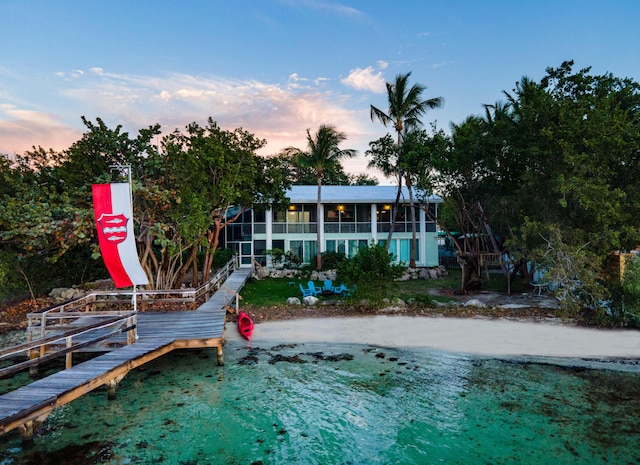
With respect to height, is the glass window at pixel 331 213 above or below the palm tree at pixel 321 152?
below

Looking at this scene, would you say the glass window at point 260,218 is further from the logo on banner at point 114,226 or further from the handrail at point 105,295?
the logo on banner at point 114,226

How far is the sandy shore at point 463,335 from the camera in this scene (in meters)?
10.3

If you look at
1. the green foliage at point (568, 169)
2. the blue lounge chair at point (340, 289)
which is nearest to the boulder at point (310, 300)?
the blue lounge chair at point (340, 289)

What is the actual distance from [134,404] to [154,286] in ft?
28.0

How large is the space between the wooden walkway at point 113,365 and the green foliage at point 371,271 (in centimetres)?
540

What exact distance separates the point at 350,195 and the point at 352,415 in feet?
71.9

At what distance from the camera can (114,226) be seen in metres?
8.54

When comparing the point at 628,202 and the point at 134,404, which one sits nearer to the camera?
the point at 134,404

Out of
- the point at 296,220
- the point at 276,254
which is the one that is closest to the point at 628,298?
the point at 276,254

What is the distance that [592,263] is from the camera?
12039mm

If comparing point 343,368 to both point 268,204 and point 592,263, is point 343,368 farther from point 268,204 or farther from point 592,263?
point 268,204

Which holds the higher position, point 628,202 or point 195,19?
point 195,19

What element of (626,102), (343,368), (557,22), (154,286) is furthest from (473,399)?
(557,22)

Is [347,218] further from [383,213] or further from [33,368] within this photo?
[33,368]
